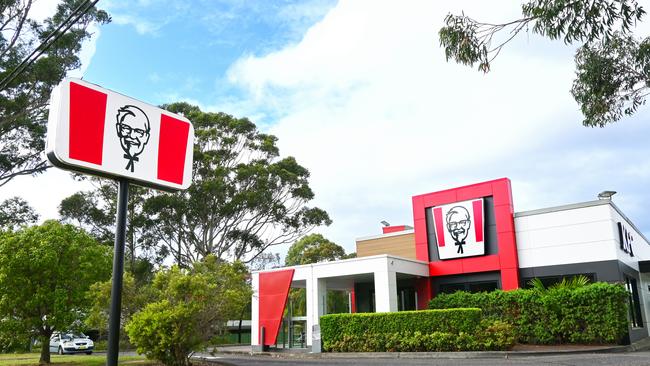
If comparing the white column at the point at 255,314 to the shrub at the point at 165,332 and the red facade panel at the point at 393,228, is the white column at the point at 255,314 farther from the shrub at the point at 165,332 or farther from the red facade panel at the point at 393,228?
the shrub at the point at 165,332

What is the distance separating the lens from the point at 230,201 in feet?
113

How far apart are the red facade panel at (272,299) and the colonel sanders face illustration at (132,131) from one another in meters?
18.3

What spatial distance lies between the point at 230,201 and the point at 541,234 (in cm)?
1957

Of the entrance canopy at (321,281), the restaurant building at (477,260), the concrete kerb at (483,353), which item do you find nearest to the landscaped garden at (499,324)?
the concrete kerb at (483,353)

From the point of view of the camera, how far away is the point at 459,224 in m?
23.3

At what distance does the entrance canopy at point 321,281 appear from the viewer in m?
21.6

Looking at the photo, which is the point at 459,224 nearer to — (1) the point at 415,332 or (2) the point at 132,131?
(1) the point at 415,332

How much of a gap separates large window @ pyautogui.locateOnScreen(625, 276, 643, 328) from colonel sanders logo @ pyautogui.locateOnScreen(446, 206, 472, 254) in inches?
259

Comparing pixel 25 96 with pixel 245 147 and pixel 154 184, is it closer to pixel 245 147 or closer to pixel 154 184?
pixel 245 147

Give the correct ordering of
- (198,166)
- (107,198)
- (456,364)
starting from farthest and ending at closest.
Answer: (107,198)
(198,166)
(456,364)

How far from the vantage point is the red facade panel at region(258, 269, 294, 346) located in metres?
23.2

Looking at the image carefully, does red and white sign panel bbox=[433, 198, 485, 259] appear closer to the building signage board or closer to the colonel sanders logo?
the colonel sanders logo

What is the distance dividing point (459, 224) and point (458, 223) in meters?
0.07

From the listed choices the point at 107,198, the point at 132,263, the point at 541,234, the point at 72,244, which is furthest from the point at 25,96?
the point at 541,234
